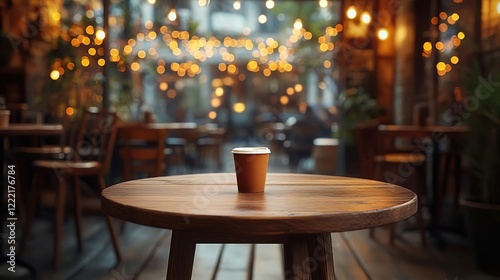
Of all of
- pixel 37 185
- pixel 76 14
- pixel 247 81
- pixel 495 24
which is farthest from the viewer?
pixel 247 81

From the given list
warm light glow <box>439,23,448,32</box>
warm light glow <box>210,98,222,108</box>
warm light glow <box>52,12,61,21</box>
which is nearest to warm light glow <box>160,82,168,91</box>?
warm light glow <box>210,98,222,108</box>

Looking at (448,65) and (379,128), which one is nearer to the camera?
(379,128)

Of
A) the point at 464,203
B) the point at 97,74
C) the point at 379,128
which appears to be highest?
the point at 97,74

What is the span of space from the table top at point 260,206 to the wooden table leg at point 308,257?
130 millimetres

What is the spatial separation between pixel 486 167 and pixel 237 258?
1.59 meters

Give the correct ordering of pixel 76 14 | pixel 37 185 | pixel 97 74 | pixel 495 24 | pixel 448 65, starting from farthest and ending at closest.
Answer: pixel 76 14, pixel 97 74, pixel 448 65, pixel 495 24, pixel 37 185

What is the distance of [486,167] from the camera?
10.0 ft

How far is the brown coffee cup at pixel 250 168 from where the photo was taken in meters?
1.28

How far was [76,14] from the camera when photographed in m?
8.08

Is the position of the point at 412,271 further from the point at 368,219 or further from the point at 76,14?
the point at 76,14

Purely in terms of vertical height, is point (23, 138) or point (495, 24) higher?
point (495, 24)

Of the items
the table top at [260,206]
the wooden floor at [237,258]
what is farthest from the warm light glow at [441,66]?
the table top at [260,206]

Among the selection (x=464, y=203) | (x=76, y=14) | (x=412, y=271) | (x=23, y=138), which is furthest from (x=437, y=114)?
(x=76, y=14)

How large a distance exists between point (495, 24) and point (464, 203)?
1.49 metres
